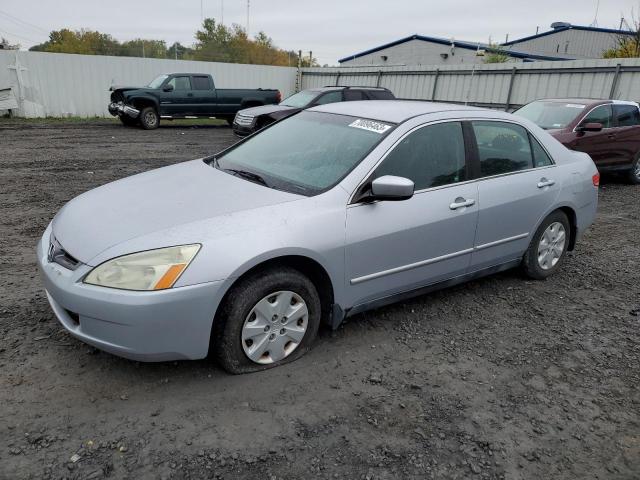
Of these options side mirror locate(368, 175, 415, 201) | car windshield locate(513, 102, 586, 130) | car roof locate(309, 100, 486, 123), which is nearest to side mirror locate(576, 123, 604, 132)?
car windshield locate(513, 102, 586, 130)

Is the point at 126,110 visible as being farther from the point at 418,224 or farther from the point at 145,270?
the point at 145,270

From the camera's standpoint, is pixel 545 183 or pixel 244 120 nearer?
pixel 545 183

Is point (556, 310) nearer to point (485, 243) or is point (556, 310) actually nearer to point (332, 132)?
point (485, 243)

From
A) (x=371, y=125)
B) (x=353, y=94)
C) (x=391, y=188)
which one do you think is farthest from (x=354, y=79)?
(x=391, y=188)

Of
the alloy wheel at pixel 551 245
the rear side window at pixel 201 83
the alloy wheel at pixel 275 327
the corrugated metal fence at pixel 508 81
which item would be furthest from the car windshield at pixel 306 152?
the rear side window at pixel 201 83

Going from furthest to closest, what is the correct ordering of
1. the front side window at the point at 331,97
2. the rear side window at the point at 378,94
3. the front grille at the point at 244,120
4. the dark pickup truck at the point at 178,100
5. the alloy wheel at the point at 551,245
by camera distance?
the dark pickup truck at the point at 178,100
the rear side window at the point at 378,94
the front side window at the point at 331,97
the front grille at the point at 244,120
the alloy wheel at the point at 551,245

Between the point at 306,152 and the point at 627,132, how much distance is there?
8.19 metres

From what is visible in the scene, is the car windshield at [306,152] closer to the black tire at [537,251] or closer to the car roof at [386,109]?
the car roof at [386,109]

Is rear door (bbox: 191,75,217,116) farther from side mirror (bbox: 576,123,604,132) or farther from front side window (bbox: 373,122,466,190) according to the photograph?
front side window (bbox: 373,122,466,190)

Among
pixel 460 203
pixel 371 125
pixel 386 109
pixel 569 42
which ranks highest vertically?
pixel 569 42

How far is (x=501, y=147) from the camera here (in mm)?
4266

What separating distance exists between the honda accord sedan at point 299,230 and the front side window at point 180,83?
13795mm

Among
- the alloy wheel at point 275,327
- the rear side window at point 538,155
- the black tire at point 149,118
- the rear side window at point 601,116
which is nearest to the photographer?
the alloy wheel at point 275,327

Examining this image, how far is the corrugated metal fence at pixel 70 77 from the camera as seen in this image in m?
17.5
